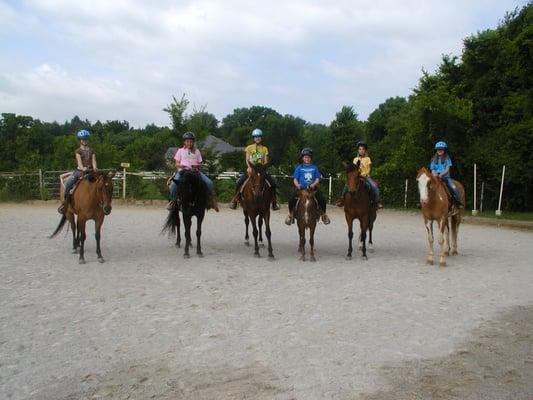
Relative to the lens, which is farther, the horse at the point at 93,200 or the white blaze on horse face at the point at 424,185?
the white blaze on horse face at the point at 424,185

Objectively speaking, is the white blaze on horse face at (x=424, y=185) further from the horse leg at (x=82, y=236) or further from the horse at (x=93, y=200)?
the horse leg at (x=82, y=236)

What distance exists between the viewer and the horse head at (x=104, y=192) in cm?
1034

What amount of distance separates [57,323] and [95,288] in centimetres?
188

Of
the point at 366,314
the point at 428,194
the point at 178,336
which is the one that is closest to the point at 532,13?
the point at 428,194

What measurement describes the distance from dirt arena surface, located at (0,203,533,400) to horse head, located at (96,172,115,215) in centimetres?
120

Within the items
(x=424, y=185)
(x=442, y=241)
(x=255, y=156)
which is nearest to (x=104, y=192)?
(x=255, y=156)

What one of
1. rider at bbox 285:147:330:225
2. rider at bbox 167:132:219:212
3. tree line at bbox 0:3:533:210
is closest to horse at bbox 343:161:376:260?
rider at bbox 285:147:330:225

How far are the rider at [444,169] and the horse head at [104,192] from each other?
293 inches

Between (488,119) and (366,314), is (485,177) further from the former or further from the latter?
(366,314)

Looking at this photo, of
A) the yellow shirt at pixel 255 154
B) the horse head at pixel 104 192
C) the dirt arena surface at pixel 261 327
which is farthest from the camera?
the yellow shirt at pixel 255 154

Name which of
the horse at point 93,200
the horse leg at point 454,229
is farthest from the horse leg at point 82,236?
the horse leg at point 454,229

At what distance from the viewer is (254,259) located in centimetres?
1098

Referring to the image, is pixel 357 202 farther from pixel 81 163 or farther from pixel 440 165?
pixel 81 163

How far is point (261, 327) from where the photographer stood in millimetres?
5961
